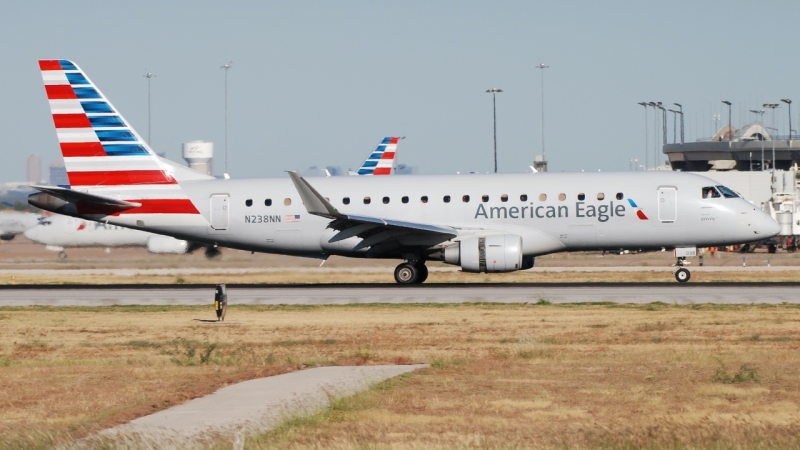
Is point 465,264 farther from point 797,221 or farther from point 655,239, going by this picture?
point 797,221

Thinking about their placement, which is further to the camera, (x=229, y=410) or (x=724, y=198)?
(x=724, y=198)

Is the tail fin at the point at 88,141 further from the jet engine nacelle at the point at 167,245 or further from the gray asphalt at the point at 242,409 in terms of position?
the jet engine nacelle at the point at 167,245

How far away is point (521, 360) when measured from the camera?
771 inches

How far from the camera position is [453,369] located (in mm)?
18297

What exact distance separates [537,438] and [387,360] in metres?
8.12

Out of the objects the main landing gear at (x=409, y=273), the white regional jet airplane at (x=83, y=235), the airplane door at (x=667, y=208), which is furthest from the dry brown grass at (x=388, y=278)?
the white regional jet airplane at (x=83, y=235)

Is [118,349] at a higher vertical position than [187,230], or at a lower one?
lower

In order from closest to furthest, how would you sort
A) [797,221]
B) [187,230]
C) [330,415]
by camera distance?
[330,415]
[187,230]
[797,221]

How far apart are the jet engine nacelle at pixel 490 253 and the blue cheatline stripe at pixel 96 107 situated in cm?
1406

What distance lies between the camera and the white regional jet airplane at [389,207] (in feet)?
122

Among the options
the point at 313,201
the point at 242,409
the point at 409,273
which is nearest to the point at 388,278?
the point at 409,273

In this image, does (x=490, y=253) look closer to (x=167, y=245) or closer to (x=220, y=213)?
(x=220, y=213)

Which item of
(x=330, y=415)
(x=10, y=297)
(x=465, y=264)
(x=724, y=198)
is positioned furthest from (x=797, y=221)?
(x=330, y=415)

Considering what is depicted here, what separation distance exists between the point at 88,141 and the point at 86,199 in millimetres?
2502
